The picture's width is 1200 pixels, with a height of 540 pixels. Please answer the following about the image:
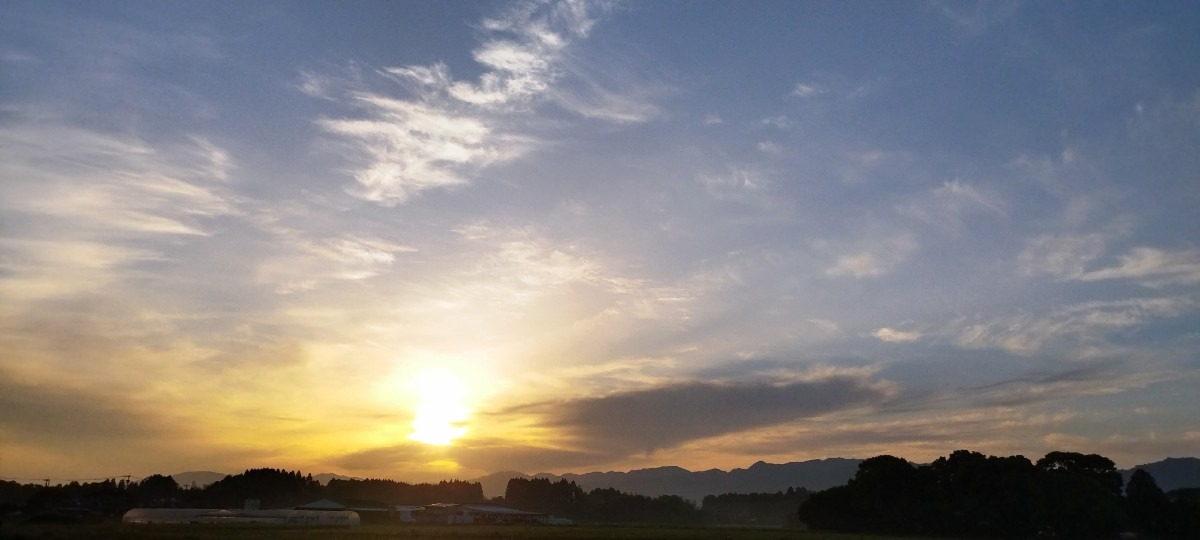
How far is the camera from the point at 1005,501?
3898 inches

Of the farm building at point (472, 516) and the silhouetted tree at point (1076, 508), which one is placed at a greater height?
the silhouetted tree at point (1076, 508)

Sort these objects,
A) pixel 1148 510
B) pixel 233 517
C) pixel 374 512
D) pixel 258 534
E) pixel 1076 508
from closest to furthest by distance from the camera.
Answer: pixel 258 534 < pixel 1076 508 < pixel 1148 510 < pixel 233 517 < pixel 374 512

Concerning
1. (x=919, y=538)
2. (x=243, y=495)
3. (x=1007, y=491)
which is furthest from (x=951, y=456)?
(x=243, y=495)

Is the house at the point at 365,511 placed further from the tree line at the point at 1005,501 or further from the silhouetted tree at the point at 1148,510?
the silhouetted tree at the point at 1148,510

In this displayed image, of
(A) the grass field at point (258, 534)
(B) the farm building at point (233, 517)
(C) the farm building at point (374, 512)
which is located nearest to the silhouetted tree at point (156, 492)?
(C) the farm building at point (374, 512)

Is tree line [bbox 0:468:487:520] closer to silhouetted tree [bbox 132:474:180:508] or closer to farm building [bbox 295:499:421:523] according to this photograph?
silhouetted tree [bbox 132:474:180:508]

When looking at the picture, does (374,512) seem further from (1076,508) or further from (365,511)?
(1076,508)

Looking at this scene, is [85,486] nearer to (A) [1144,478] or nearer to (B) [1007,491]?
(B) [1007,491]

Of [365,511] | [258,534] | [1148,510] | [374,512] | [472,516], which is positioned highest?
[1148,510]

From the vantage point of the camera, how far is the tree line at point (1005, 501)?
312ft

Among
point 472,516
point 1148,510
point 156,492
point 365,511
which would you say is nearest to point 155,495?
point 156,492

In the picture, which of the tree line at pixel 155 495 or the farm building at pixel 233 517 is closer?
the farm building at pixel 233 517

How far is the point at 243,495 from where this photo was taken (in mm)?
172000

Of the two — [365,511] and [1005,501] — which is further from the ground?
[1005,501]
